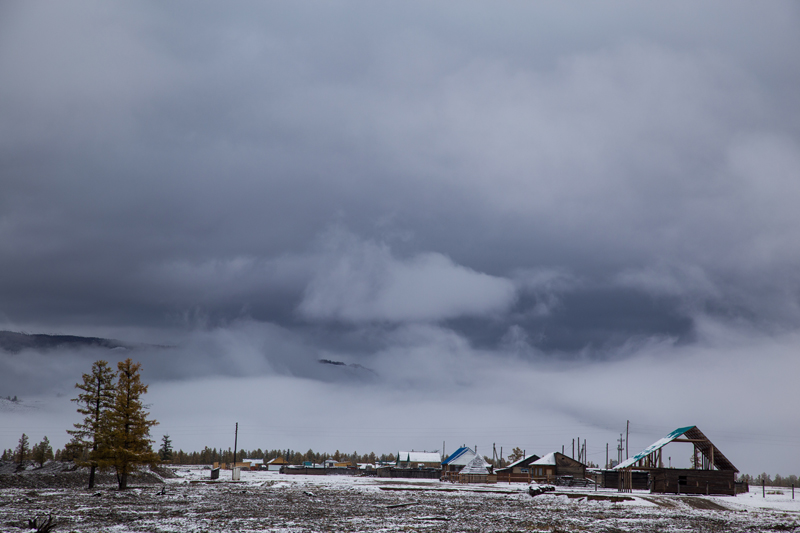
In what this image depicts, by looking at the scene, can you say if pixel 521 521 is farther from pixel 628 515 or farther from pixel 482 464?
pixel 482 464

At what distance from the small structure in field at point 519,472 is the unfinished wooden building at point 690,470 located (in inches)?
1039

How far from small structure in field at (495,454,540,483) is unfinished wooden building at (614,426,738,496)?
2638cm

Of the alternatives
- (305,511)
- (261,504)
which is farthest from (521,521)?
(261,504)

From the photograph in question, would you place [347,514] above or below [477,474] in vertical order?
above

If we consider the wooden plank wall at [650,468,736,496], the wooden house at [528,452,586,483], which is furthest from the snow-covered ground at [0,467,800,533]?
the wooden house at [528,452,586,483]

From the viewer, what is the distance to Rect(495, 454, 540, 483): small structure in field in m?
112

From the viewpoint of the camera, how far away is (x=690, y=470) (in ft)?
271

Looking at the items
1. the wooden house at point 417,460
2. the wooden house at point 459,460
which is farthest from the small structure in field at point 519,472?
the wooden house at point 417,460

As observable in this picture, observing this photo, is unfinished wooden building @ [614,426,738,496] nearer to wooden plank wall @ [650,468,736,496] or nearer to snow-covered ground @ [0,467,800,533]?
wooden plank wall @ [650,468,736,496]

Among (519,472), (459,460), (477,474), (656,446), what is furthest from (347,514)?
(459,460)

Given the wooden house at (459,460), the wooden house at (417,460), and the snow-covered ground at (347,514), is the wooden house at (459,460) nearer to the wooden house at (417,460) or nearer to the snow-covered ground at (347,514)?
the wooden house at (417,460)

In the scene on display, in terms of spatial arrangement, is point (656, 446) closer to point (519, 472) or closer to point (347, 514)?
point (519, 472)

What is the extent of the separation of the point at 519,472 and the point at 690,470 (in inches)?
1523

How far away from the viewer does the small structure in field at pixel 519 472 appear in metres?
112
